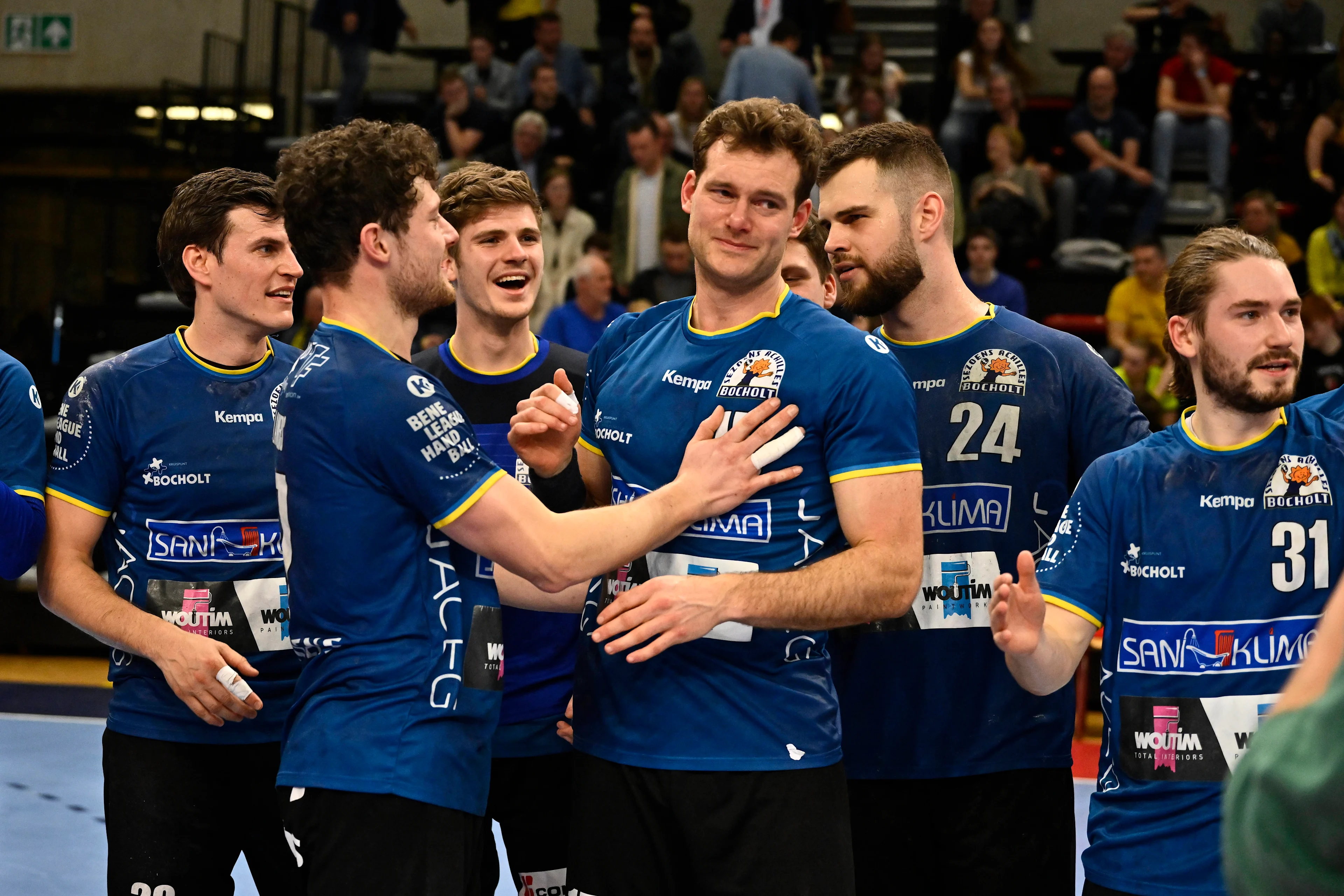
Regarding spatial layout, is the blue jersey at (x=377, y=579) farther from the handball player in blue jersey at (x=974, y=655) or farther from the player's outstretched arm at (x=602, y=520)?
the handball player in blue jersey at (x=974, y=655)

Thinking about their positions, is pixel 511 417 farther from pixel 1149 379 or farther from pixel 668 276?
pixel 1149 379

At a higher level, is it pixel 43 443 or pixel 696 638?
pixel 43 443

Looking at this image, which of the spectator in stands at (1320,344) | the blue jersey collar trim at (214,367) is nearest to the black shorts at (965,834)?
the blue jersey collar trim at (214,367)

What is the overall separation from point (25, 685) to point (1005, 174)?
8.68 m

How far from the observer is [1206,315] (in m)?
2.92

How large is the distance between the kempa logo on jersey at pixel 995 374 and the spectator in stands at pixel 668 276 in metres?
6.73

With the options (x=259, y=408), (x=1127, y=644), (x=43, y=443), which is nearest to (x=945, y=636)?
(x=1127, y=644)

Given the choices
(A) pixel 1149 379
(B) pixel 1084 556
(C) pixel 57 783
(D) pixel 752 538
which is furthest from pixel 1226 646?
(A) pixel 1149 379

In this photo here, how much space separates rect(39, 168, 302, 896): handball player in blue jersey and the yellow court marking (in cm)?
589

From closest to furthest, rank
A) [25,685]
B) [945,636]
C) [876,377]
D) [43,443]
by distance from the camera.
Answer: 1. [876,377]
2. [945,636]
3. [43,443]
4. [25,685]

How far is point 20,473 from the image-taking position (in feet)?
11.1

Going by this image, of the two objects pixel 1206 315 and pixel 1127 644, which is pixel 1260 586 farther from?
pixel 1206 315

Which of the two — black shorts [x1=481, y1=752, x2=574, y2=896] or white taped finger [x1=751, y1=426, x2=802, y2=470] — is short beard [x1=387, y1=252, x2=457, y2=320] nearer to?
white taped finger [x1=751, y1=426, x2=802, y2=470]

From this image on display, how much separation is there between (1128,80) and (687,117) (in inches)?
181
